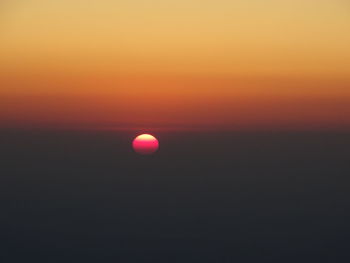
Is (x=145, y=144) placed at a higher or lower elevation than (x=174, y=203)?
higher

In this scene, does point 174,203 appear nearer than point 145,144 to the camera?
Yes

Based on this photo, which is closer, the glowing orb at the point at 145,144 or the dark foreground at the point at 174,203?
the dark foreground at the point at 174,203

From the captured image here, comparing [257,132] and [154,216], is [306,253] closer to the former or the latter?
[154,216]

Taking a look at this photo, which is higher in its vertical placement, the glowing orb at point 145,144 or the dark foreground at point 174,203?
the glowing orb at point 145,144
